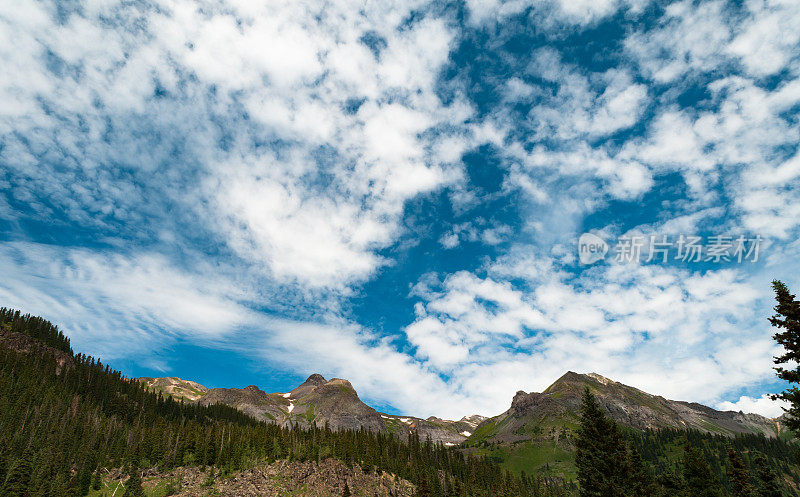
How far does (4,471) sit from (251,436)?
240 ft

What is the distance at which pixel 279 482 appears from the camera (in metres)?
109

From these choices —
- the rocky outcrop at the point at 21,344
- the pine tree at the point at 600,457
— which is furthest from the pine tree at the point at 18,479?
the rocky outcrop at the point at 21,344

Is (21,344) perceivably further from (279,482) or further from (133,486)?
(279,482)

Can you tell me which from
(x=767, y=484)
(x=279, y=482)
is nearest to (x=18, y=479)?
(x=279, y=482)

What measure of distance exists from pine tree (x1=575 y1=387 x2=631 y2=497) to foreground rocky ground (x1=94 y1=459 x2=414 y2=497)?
8918 cm

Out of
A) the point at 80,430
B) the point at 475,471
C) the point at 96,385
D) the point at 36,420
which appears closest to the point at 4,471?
the point at 80,430

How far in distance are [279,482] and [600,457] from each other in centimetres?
10060

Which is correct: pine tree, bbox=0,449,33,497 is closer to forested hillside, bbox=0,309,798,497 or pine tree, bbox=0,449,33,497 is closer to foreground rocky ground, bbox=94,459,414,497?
forested hillside, bbox=0,309,798,497

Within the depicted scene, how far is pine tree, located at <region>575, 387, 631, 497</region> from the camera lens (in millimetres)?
40031

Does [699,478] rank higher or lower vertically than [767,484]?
lower

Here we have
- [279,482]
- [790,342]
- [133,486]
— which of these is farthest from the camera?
[279,482]

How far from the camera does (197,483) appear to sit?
97.6 m

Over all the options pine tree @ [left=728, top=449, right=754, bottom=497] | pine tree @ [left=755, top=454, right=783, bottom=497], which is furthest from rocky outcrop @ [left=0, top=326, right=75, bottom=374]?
pine tree @ [left=755, top=454, right=783, bottom=497]

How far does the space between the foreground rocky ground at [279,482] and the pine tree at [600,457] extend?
8918 centimetres
